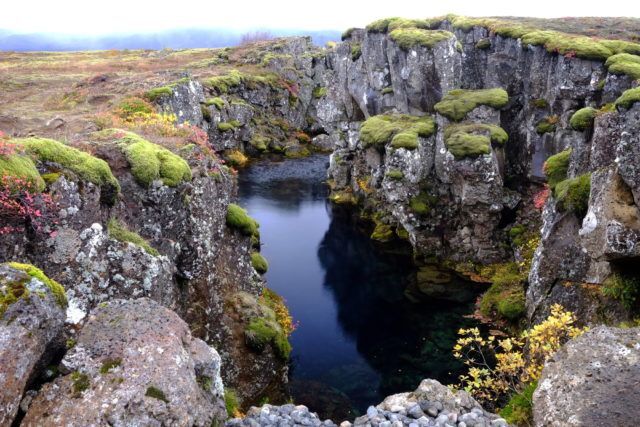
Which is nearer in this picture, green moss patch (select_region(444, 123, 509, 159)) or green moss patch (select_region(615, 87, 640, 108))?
green moss patch (select_region(615, 87, 640, 108))

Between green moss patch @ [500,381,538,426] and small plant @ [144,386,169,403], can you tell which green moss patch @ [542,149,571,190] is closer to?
green moss patch @ [500,381,538,426]

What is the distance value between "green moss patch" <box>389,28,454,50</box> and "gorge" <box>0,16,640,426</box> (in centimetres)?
33

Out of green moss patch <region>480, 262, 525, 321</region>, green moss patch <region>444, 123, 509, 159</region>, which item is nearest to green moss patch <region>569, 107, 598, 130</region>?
green moss patch <region>444, 123, 509, 159</region>

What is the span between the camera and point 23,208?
1449 centimetres

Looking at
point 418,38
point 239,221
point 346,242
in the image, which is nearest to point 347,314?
point 346,242

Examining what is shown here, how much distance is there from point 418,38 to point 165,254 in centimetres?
4266

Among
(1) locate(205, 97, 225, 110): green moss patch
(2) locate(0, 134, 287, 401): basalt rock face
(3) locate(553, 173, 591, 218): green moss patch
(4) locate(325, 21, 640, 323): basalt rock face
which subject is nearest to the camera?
(2) locate(0, 134, 287, 401): basalt rock face

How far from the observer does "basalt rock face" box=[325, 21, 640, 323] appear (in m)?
24.0

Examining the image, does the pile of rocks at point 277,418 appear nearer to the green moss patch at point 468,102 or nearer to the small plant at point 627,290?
the small plant at point 627,290

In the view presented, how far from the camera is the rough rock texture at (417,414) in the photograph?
41.2ft

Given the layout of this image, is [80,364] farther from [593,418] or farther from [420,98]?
[420,98]

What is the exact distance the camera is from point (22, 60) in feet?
363

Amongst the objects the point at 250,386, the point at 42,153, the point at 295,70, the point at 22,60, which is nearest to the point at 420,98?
the point at 250,386

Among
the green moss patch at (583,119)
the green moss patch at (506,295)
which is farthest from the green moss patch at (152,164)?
the green moss patch at (506,295)
